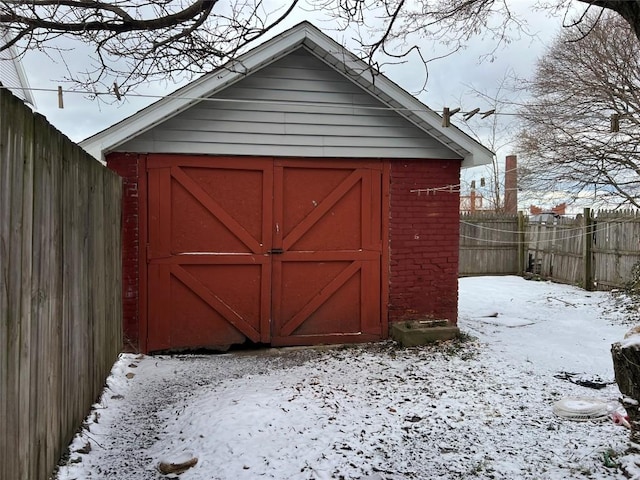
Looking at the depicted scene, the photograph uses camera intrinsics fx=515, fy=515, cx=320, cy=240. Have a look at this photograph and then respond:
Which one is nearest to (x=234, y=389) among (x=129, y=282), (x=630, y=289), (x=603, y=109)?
(x=129, y=282)

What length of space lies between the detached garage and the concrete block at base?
189 millimetres

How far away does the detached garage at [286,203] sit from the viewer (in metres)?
6.45

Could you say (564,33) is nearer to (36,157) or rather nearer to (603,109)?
(603,109)

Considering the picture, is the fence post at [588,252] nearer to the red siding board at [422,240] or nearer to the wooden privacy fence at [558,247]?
the wooden privacy fence at [558,247]

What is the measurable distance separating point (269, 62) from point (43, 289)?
176 inches

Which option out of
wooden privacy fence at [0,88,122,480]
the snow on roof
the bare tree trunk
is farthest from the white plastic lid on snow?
wooden privacy fence at [0,88,122,480]

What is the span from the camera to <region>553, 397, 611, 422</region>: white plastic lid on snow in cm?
445

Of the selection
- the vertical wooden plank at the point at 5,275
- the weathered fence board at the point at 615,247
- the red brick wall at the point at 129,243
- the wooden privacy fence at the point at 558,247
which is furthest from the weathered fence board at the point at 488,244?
the vertical wooden plank at the point at 5,275

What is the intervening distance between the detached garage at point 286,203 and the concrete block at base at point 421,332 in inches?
7.4

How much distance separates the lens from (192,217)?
662 cm

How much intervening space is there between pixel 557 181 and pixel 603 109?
6.76 feet

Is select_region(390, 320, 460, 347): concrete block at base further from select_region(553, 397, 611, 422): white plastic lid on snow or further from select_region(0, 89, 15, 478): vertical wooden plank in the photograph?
select_region(0, 89, 15, 478): vertical wooden plank

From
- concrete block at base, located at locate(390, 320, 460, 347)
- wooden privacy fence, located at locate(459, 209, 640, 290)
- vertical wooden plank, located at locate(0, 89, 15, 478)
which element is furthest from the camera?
wooden privacy fence, located at locate(459, 209, 640, 290)

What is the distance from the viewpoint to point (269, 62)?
6.41 metres
